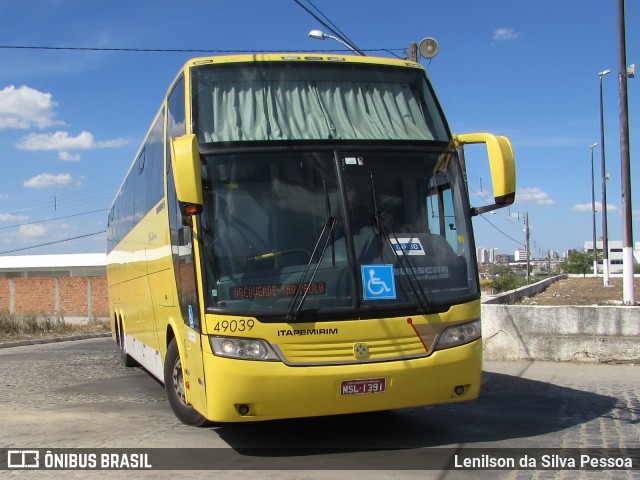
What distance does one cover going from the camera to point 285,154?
6566mm

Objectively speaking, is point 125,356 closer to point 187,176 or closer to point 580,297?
point 187,176

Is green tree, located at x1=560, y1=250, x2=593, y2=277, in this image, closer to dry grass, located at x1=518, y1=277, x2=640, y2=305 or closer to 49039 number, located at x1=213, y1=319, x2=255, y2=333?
dry grass, located at x1=518, y1=277, x2=640, y2=305

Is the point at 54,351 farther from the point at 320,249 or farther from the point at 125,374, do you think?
the point at 320,249

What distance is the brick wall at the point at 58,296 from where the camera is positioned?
129ft

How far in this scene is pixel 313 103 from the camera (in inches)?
279

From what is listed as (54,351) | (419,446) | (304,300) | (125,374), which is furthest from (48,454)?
(54,351)

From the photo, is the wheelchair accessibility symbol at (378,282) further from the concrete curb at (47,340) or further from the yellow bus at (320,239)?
the concrete curb at (47,340)

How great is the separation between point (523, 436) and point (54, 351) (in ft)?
49.1

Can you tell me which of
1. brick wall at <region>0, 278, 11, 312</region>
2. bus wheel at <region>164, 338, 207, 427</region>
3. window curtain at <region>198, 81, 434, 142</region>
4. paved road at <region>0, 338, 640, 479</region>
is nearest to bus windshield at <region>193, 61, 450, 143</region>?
window curtain at <region>198, 81, 434, 142</region>

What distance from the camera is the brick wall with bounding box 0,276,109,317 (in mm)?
39250

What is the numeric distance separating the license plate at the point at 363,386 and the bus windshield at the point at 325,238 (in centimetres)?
59

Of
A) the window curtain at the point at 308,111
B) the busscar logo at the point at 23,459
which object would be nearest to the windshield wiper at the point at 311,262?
the window curtain at the point at 308,111

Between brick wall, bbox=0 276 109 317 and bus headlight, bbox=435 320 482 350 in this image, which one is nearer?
bus headlight, bbox=435 320 482 350

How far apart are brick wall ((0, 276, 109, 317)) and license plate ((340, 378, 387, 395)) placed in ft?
101
